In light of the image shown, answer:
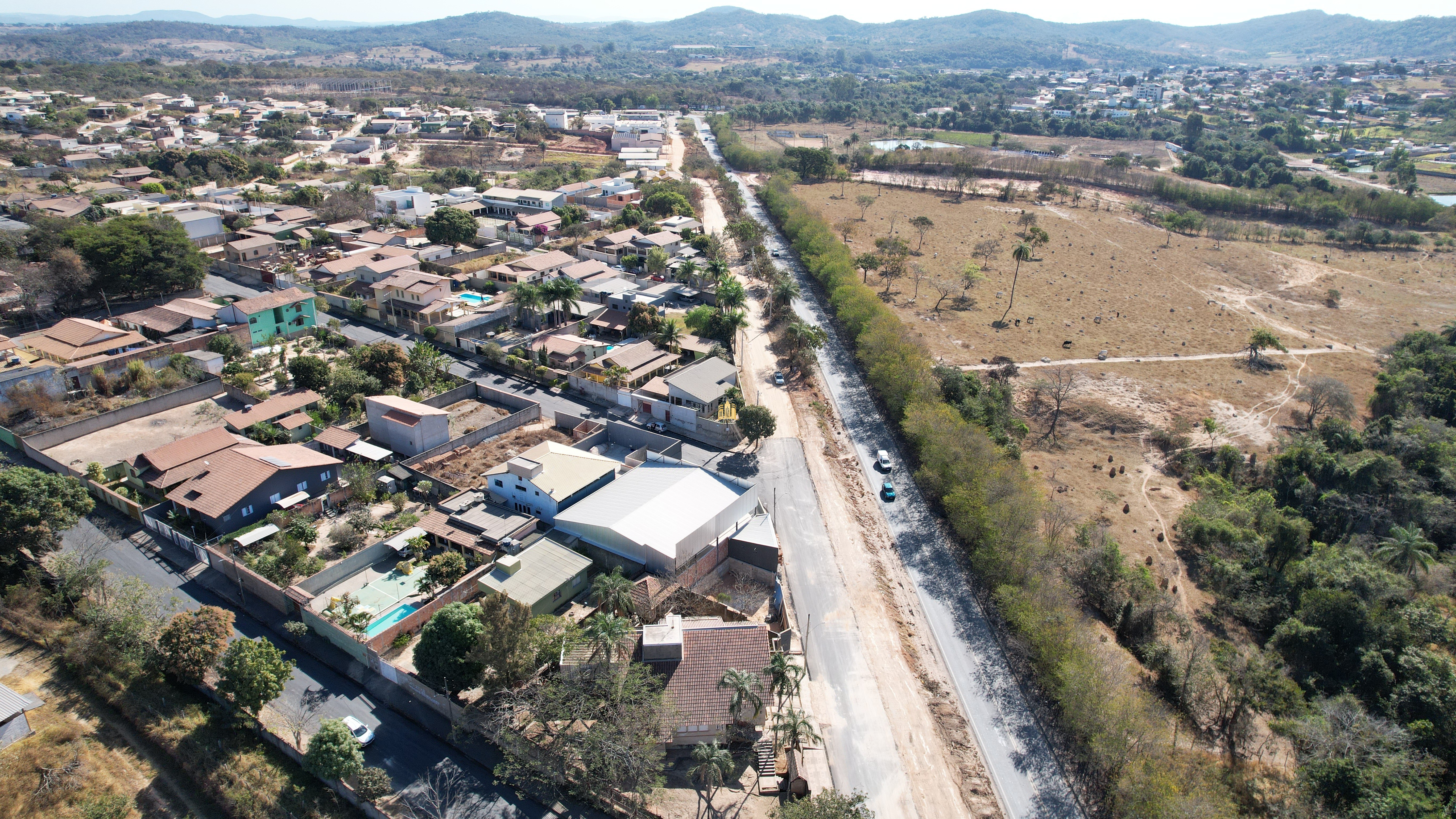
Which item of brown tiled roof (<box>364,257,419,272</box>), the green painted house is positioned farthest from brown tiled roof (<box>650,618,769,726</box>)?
brown tiled roof (<box>364,257,419,272</box>)

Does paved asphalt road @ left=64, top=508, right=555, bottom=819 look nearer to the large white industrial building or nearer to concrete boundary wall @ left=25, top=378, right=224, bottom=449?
concrete boundary wall @ left=25, top=378, right=224, bottom=449

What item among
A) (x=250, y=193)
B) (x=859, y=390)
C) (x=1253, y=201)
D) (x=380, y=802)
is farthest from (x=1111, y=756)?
(x=1253, y=201)

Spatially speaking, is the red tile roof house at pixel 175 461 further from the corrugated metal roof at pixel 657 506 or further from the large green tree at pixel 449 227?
the large green tree at pixel 449 227

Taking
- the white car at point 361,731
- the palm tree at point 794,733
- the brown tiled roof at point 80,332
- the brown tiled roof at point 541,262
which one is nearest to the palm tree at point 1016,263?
the brown tiled roof at point 541,262

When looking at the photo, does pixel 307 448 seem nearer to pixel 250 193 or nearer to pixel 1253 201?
pixel 250 193

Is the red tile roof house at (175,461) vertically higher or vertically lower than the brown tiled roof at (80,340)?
lower

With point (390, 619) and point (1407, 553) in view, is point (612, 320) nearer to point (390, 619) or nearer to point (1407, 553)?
point (390, 619)

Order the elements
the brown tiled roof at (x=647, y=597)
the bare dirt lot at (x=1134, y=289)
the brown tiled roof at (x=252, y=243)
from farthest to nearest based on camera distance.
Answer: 1. the bare dirt lot at (x=1134, y=289)
2. the brown tiled roof at (x=252, y=243)
3. the brown tiled roof at (x=647, y=597)
